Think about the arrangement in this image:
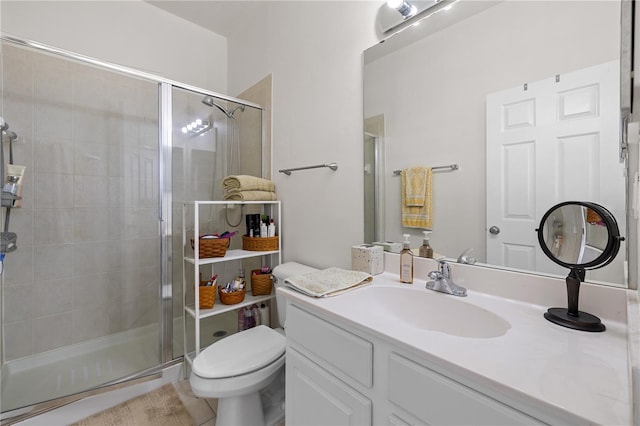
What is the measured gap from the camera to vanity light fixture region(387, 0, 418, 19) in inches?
45.1

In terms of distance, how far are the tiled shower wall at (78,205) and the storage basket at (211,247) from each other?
0.50 m

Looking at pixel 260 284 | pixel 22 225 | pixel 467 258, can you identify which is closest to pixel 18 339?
pixel 22 225

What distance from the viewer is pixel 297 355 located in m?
0.94

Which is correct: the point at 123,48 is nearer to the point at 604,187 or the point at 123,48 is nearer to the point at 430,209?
the point at 430,209

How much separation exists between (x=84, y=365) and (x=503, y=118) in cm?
253

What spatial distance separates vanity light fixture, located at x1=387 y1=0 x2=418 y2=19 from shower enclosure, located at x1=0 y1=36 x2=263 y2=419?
3.86 ft

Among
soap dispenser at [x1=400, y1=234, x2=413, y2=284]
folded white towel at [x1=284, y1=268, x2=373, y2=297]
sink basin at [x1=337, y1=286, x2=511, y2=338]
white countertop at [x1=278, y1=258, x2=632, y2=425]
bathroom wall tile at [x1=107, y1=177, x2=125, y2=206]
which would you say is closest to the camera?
white countertop at [x1=278, y1=258, x2=632, y2=425]

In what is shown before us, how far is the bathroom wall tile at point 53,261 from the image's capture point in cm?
173

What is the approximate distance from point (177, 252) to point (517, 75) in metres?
1.91

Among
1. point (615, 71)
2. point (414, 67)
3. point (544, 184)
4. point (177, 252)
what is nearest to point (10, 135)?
point (177, 252)

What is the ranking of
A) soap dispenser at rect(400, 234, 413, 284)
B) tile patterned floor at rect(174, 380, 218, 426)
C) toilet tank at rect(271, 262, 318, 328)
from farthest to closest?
1. toilet tank at rect(271, 262, 318, 328)
2. tile patterned floor at rect(174, 380, 218, 426)
3. soap dispenser at rect(400, 234, 413, 284)

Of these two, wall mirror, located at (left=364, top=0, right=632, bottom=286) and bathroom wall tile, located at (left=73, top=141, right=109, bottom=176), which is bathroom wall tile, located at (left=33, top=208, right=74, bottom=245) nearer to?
bathroom wall tile, located at (left=73, top=141, right=109, bottom=176)

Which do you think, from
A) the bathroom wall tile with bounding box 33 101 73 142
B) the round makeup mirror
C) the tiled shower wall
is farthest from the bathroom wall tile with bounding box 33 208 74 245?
the round makeup mirror

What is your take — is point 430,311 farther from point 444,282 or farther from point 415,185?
point 415,185
